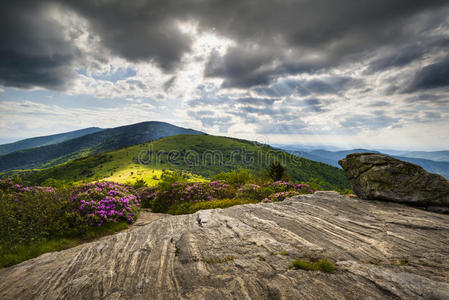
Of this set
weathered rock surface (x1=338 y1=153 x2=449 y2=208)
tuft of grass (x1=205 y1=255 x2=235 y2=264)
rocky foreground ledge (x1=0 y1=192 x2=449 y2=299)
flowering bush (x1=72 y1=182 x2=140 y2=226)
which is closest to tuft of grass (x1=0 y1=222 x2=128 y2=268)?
flowering bush (x1=72 y1=182 x2=140 y2=226)

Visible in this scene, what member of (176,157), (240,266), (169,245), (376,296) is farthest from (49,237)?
(176,157)

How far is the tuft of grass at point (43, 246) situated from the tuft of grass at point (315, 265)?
869cm

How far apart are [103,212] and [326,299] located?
33.1ft

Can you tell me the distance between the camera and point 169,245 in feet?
19.7

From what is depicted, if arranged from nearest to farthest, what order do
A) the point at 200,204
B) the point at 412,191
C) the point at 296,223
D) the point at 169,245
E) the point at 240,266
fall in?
the point at 240,266 < the point at 169,245 < the point at 296,223 < the point at 412,191 < the point at 200,204

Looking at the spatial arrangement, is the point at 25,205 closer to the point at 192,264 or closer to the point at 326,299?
the point at 192,264

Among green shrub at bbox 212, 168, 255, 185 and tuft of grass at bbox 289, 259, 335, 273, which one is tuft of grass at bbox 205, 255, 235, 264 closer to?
tuft of grass at bbox 289, 259, 335, 273

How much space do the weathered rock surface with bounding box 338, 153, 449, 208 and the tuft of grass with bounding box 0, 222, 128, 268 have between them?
40.7ft

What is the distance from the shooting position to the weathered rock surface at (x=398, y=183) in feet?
25.3

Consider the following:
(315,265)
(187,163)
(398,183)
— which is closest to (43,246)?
(315,265)

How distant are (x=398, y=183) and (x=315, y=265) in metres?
6.91

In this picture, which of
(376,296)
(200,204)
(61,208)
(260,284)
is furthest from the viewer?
(200,204)

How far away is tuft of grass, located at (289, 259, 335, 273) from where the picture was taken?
14.0ft

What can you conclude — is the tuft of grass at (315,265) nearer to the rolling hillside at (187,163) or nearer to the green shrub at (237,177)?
the green shrub at (237,177)
